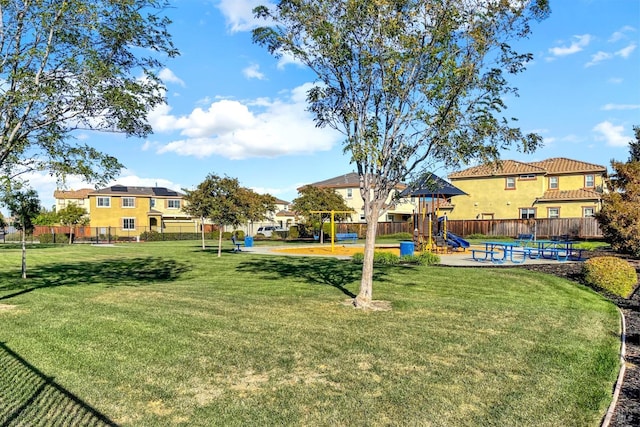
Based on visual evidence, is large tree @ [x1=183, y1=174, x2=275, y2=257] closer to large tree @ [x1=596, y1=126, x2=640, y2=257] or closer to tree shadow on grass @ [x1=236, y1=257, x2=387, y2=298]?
tree shadow on grass @ [x1=236, y1=257, x2=387, y2=298]

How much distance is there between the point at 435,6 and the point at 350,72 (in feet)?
6.68

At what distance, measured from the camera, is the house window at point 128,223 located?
5566cm

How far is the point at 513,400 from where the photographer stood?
15.4ft

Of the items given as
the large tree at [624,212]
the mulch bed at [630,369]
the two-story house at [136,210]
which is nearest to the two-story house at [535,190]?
the large tree at [624,212]

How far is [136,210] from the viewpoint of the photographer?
56.2m

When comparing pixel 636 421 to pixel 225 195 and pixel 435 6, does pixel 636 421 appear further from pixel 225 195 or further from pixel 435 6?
pixel 225 195

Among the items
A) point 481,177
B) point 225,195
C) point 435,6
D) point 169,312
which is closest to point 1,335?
point 169,312

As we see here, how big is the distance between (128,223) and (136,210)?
1878 millimetres

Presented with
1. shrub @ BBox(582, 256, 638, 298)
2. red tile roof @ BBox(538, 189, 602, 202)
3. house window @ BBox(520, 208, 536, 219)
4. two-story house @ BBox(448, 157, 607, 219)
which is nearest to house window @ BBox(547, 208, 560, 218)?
two-story house @ BBox(448, 157, 607, 219)

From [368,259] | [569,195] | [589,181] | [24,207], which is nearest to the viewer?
[368,259]

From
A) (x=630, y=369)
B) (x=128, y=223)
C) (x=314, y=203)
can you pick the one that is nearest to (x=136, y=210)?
(x=128, y=223)

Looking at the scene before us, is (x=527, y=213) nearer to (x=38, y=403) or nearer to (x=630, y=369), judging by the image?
(x=630, y=369)

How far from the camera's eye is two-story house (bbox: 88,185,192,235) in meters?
54.1

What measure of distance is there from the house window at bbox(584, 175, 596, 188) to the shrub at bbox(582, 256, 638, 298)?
3344 centimetres
